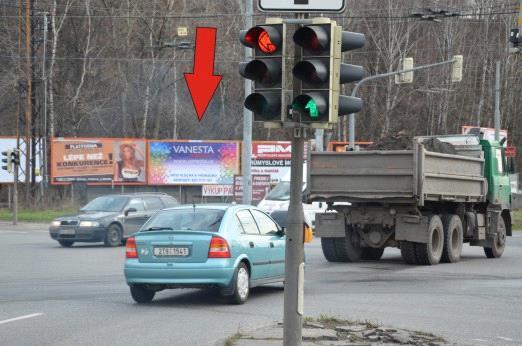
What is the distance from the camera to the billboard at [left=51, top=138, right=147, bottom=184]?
5247 cm

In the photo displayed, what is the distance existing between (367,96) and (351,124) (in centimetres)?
2599

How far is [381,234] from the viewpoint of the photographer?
2120cm

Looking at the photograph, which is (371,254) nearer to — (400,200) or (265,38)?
(400,200)

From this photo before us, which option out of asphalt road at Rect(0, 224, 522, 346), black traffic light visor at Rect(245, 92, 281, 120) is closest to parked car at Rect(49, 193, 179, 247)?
asphalt road at Rect(0, 224, 522, 346)

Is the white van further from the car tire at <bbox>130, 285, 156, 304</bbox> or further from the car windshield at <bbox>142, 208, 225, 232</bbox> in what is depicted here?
the car tire at <bbox>130, 285, 156, 304</bbox>

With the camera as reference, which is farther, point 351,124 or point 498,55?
point 498,55

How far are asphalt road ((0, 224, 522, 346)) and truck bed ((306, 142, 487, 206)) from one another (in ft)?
4.97

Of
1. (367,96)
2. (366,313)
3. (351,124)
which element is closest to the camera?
(366,313)

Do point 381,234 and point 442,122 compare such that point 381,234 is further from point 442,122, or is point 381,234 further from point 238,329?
point 442,122

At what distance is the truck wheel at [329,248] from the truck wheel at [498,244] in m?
4.52

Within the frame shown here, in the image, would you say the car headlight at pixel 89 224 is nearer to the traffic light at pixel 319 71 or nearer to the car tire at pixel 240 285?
the car tire at pixel 240 285

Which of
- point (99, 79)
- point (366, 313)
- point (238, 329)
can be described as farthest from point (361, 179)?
point (99, 79)

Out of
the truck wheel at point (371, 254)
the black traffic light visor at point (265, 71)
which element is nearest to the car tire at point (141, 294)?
the black traffic light visor at point (265, 71)

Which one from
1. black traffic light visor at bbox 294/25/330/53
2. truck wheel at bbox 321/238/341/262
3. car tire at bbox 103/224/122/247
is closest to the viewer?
black traffic light visor at bbox 294/25/330/53
